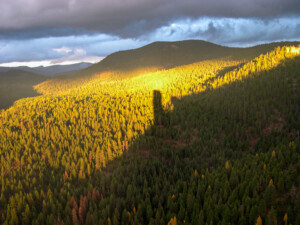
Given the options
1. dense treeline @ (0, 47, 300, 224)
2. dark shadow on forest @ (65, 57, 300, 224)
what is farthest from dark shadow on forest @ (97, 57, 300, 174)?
dense treeline @ (0, 47, 300, 224)

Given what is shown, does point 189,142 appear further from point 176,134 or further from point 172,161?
point 172,161

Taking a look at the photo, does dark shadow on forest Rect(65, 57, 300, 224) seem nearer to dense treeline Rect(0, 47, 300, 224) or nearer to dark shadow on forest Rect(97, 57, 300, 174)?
dark shadow on forest Rect(97, 57, 300, 174)

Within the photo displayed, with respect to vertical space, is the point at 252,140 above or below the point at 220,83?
below

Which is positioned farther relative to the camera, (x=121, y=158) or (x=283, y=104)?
(x=283, y=104)

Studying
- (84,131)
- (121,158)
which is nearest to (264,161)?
(121,158)

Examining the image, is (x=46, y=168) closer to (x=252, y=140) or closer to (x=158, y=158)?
(x=158, y=158)

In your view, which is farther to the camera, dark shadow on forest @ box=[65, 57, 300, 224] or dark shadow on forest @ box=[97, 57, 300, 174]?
dark shadow on forest @ box=[97, 57, 300, 174]

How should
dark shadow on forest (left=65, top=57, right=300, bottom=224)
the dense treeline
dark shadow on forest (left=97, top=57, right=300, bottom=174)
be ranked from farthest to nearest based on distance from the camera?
dark shadow on forest (left=97, top=57, right=300, bottom=174)
dark shadow on forest (left=65, top=57, right=300, bottom=224)
the dense treeline

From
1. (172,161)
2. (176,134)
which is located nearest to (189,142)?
A: (176,134)
